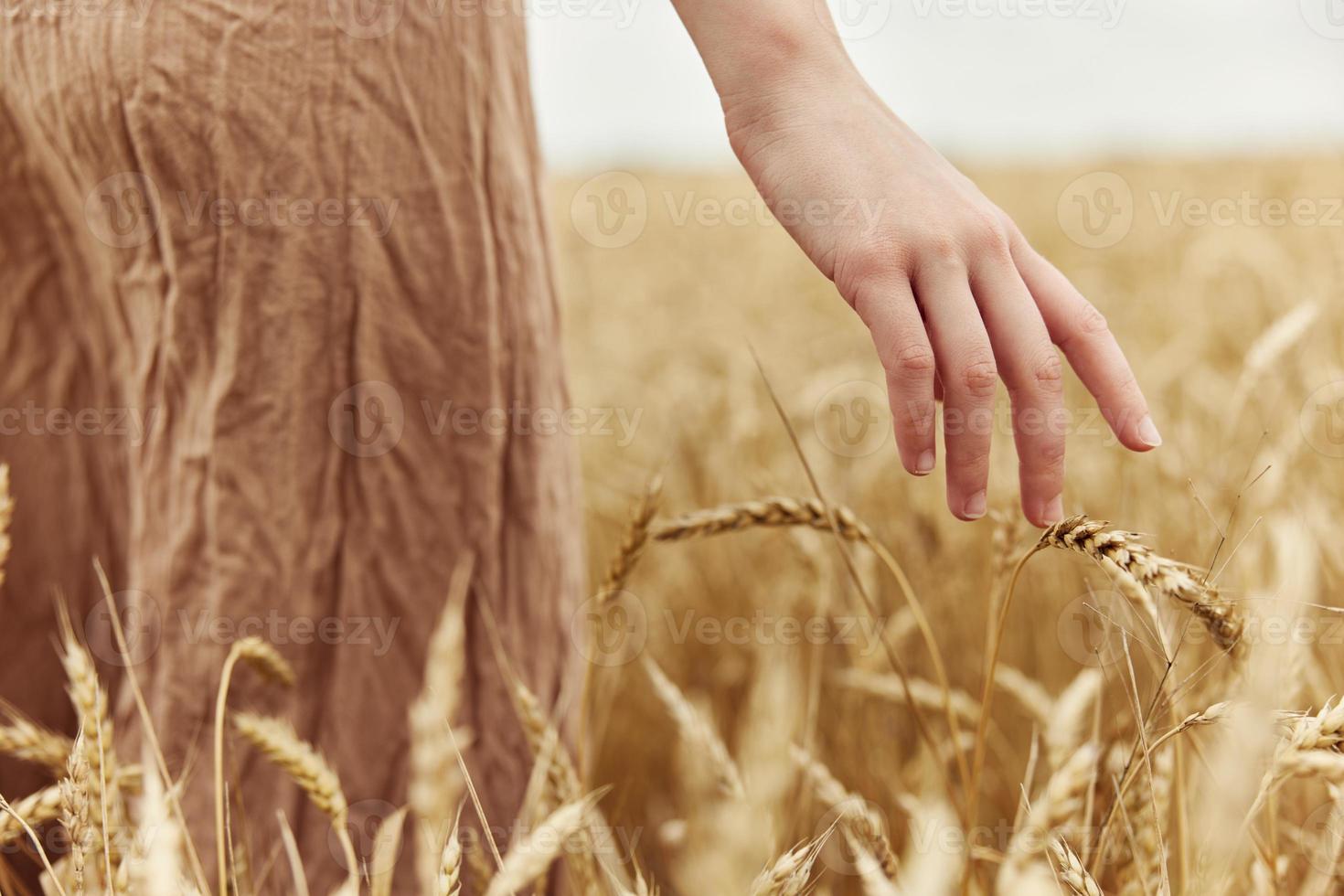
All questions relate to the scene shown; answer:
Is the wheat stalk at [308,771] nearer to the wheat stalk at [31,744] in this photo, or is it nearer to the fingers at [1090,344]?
the wheat stalk at [31,744]

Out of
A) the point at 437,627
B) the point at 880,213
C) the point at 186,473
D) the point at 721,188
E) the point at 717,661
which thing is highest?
the point at 721,188

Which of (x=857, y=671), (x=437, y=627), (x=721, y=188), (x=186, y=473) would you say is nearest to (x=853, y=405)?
(x=857, y=671)

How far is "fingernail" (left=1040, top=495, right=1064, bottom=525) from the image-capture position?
2.08 ft

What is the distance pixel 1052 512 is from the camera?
2.09 ft

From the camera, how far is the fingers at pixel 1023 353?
569 millimetres

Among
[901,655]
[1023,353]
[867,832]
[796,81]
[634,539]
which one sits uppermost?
[796,81]

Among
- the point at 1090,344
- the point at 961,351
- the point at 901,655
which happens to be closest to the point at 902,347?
the point at 961,351

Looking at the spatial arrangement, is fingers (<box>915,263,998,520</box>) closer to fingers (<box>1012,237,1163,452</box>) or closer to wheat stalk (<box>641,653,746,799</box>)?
fingers (<box>1012,237,1163,452</box>)

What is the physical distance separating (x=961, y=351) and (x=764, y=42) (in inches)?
8.7

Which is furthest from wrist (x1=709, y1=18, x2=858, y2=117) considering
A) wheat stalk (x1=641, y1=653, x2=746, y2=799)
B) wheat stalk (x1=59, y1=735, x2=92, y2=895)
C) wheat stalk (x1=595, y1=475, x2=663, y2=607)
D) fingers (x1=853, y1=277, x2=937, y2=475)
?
wheat stalk (x1=59, y1=735, x2=92, y2=895)

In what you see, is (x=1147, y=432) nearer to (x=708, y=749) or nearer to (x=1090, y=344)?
(x=1090, y=344)

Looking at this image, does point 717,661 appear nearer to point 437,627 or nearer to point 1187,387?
point 437,627

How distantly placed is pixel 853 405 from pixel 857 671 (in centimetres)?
87

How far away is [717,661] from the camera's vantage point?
140 cm
